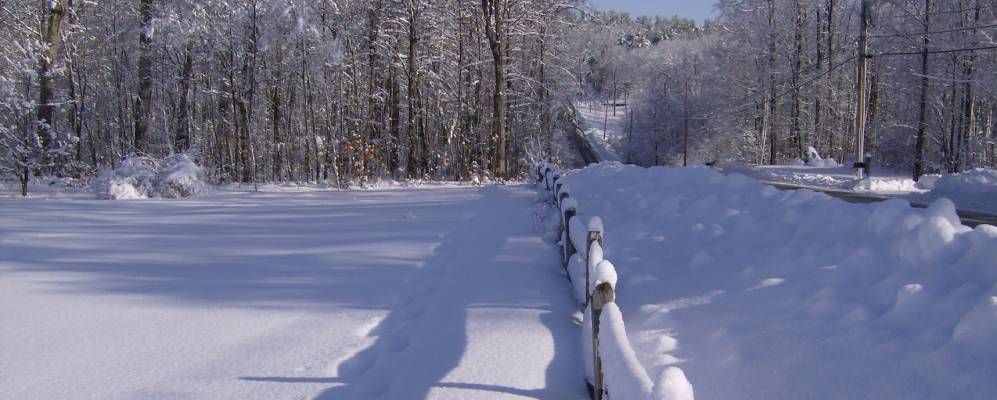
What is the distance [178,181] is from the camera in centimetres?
1495

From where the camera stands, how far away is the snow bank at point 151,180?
47.4 ft

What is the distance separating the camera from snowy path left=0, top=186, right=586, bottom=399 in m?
3.70

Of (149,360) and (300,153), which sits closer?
(149,360)

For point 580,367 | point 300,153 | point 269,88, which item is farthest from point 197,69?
point 580,367

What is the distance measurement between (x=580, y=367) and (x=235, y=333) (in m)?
2.54

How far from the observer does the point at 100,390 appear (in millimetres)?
3500

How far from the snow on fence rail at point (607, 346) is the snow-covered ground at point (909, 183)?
463 inches

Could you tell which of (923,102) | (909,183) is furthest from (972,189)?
(923,102)

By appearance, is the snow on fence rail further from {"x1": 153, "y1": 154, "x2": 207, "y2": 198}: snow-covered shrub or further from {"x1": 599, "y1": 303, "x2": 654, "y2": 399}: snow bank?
{"x1": 153, "y1": 154, "x2": 207, "y2": 198}: snow-covered shrub

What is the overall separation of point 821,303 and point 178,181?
14.8m

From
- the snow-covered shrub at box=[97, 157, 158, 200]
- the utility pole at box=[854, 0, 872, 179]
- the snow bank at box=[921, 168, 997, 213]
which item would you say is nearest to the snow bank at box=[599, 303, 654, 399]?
the snow bank at box=[921, 168, 997, 213]

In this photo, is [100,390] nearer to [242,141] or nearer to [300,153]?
[242,141]

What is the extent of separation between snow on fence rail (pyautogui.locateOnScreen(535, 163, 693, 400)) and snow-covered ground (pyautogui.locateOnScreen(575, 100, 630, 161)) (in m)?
36.5

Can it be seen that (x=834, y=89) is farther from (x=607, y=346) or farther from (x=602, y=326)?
(x=607, y=346)
